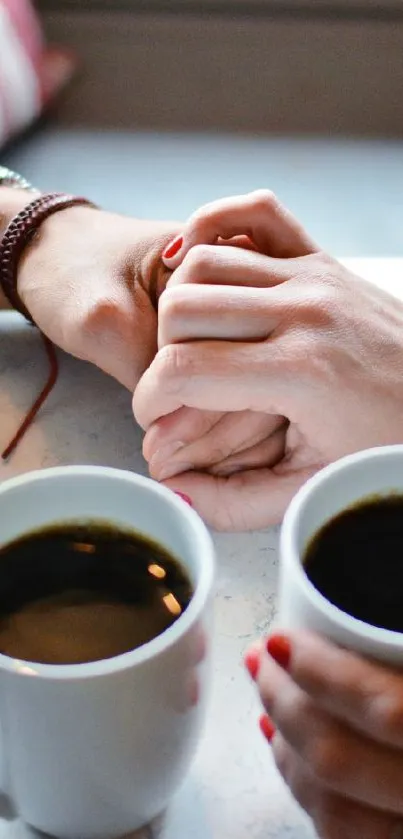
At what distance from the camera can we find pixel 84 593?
336 millimetres

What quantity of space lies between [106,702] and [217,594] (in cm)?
16

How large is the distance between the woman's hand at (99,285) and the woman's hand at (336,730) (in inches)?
9.9

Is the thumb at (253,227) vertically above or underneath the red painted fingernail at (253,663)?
above

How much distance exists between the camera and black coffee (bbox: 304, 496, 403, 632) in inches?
11.6

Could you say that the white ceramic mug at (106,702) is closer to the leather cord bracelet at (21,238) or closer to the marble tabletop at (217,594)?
the marble tabletop at (217,594)

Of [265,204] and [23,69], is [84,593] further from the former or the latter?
[23,69]

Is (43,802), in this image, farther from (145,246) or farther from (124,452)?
(145,246)

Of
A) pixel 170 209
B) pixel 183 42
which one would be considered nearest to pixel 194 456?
pixel 170 209

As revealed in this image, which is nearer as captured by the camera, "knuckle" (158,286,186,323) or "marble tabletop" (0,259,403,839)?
"marble tabletop" (0,259,403,839)

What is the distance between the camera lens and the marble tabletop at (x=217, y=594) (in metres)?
0.34

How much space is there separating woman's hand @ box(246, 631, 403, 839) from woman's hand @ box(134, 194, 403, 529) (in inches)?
6.4

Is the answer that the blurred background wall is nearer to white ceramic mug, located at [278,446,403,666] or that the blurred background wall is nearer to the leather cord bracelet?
the leather cord bracelet

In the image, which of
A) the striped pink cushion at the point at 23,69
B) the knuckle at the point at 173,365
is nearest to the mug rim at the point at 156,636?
the knuckle at the point at 173,365

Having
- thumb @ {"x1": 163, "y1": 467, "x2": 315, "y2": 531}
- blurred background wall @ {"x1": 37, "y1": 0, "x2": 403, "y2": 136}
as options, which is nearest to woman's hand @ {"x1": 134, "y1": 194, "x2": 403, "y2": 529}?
thumb @ {"x1": 163, "y1": 467, "x2": 315, "y2": 531}
